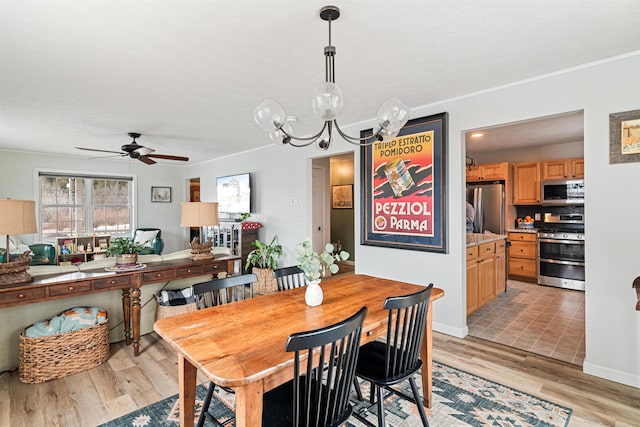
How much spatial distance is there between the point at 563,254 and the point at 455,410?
14.1 ft

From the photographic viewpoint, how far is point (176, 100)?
10.9 ft

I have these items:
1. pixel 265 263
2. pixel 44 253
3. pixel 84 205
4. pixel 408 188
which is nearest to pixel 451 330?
pixel 408 188

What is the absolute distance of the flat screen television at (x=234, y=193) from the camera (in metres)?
6.12

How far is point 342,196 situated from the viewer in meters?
7.56

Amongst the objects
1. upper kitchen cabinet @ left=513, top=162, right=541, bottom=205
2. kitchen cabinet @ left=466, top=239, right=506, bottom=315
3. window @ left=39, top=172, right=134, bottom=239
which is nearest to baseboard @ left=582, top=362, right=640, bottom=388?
kitchen cabinet @ left=466, top=239, right=506, bottom=315

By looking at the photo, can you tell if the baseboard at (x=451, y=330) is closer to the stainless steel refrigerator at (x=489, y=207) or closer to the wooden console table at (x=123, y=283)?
the wooden console table at (x=123, y=283)

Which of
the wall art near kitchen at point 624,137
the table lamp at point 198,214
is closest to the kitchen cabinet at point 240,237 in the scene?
the table lamp at point 198,214

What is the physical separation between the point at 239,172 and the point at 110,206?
326 centimetres

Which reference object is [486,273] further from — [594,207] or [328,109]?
[328,109]

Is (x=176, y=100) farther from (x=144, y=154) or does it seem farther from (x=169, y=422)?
(x=169, y=422)

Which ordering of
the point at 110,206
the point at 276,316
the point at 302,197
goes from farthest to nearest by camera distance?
the point at 110,206
the point at 302,197
the point at 276,316

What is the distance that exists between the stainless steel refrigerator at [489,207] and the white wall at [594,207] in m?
2.96

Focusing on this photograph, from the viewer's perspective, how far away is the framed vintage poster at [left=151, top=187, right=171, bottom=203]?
7835 mm

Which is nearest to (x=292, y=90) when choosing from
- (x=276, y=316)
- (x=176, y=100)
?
(x=176, y=100)
